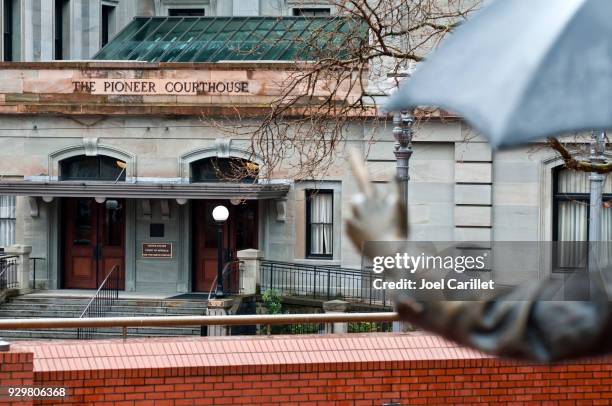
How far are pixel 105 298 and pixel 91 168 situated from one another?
3.61 m

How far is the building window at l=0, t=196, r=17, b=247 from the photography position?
3091 cm

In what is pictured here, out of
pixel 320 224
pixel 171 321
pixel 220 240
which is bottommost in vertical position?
pixel 171 321

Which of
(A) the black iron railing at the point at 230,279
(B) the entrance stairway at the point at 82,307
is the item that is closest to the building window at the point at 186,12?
(A) the black iron railing at the point at 230,279

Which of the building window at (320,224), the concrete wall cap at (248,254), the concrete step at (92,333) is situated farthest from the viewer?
the building window at (320,224)

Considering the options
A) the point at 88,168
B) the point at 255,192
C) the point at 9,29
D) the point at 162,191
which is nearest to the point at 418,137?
the point at 255,192

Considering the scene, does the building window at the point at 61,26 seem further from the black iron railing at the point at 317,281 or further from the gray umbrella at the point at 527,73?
→ the gray umbrella at the point at 527,73

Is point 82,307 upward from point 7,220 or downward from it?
downward

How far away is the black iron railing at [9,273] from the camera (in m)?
29.0

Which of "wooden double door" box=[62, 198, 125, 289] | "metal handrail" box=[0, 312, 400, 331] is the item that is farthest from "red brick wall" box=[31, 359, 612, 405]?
"wooden double door" box=[62, 198, 125, 289]

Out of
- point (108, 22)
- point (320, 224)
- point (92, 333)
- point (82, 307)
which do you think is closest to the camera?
point (92, 333)

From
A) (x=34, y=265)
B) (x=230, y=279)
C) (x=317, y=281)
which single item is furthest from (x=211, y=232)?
(x=34, y=265)

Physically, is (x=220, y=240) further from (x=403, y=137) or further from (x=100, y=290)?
(x=403, y=137)

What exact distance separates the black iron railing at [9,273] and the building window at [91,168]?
7.90 ft

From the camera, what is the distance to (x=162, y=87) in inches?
1181
